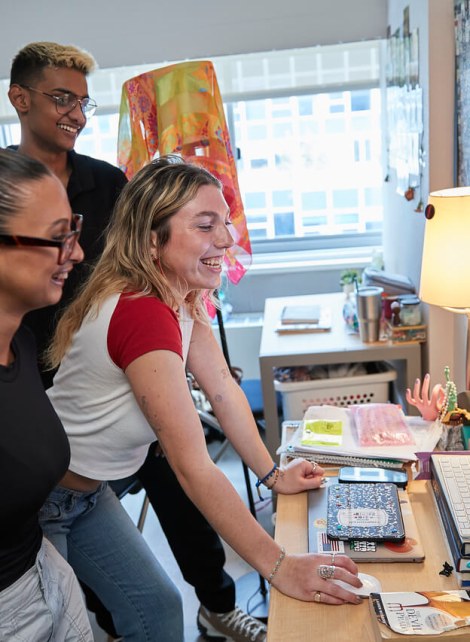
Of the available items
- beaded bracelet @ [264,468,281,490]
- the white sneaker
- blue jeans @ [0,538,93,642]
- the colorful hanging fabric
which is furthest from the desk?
blue jeans @ [0,538,93,642]

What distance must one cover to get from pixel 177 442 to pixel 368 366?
1.64 m

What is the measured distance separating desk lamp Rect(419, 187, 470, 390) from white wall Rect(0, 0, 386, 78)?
197 cm

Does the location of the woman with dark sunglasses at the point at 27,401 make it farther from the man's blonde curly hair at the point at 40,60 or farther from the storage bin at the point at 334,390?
the storage bin at the point at 334,390

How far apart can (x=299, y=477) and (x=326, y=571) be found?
330 mm

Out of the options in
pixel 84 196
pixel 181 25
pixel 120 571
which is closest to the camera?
pixel 120 571

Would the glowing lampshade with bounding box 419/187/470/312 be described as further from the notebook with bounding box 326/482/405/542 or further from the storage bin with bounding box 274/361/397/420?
the storage bin with bounding box 274/361/397/420

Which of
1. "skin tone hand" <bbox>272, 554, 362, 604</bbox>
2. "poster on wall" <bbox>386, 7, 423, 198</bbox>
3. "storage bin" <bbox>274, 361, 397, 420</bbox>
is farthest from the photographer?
"storage bin" <bbox>274, 361, 397, 420</bbox>

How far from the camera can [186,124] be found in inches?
82.7

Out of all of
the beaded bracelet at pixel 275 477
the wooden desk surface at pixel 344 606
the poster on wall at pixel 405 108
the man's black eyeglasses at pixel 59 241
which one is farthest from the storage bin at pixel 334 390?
the man's black eyeglasses at pixel 59 241

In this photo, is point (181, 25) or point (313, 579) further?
point (181, 25)

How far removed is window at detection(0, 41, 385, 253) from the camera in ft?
11.8

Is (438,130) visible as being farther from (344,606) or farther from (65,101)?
(344,606)

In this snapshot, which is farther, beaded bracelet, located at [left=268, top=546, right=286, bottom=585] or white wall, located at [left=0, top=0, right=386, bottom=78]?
white wall, located at [left=0, top=0, right=386, bottom=78]

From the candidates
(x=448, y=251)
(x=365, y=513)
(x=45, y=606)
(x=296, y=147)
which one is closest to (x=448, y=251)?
(x=448, y=251)
